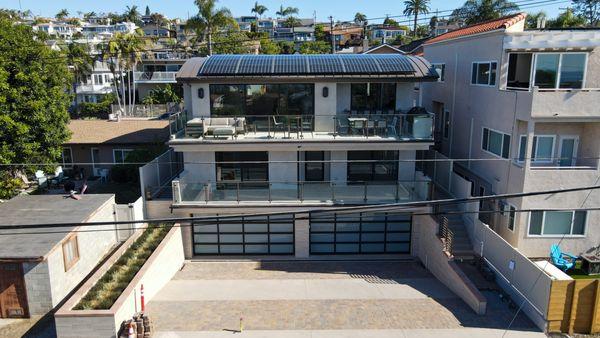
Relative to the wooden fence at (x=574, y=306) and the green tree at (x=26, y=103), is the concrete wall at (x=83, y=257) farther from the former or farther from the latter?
the wooden fence at (x=574, y=306)

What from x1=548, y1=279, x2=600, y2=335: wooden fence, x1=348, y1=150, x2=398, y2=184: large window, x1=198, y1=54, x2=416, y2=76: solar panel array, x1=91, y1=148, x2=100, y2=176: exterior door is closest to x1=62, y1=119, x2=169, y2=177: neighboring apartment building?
x1=91, y1=148, x2=100, y2=176: exterior door

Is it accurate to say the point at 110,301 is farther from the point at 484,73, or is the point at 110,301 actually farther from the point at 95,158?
the point at 484,73

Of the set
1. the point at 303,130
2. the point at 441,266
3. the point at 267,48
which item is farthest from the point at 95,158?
the point at 267,48

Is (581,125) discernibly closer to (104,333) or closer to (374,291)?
(374,291)

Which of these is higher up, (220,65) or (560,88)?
(220,65)

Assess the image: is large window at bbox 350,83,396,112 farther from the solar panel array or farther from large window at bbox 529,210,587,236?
large window at bbox 529,210,587,236

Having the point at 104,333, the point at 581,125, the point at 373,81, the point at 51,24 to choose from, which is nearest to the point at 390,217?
the point at 373,81
